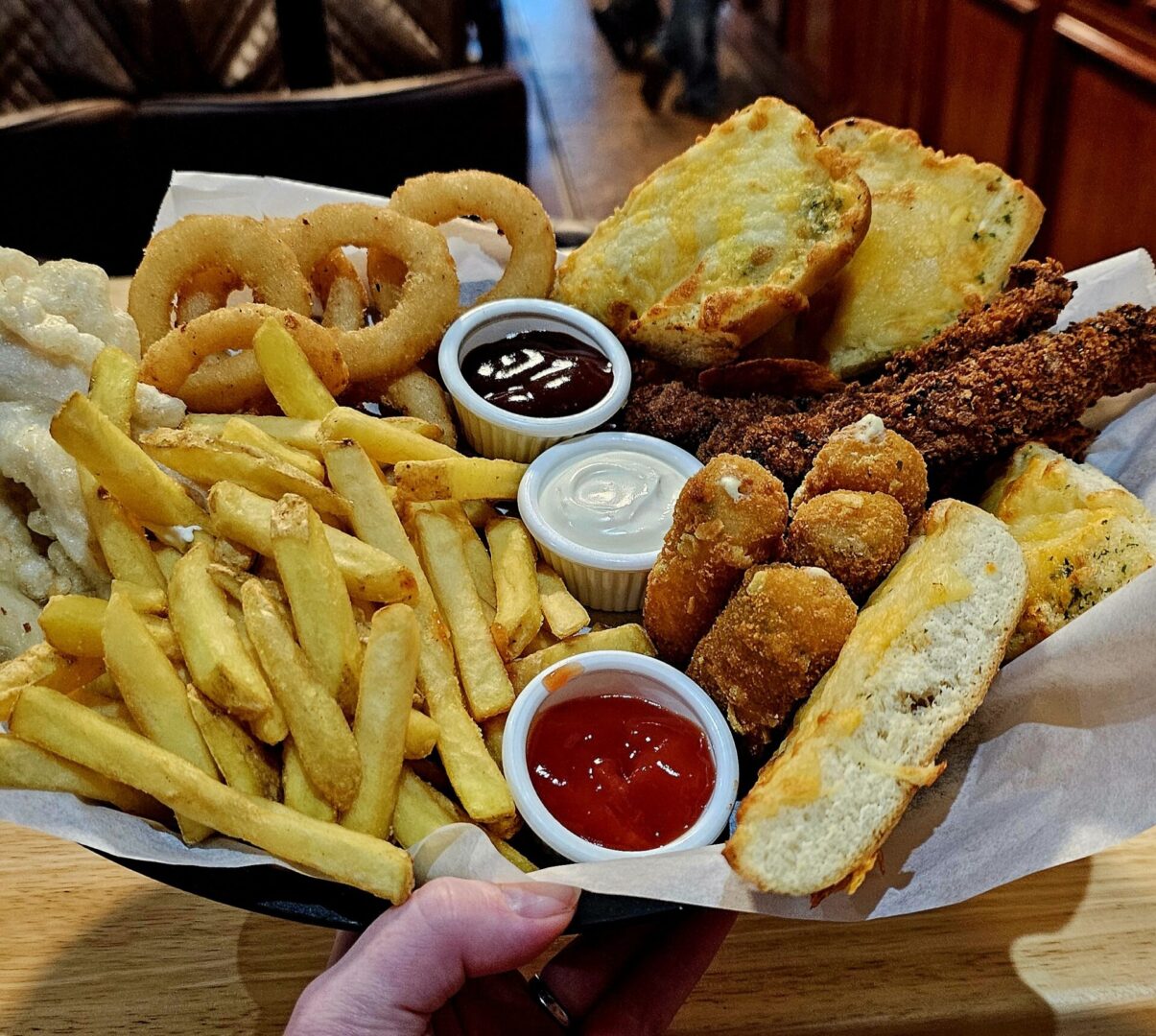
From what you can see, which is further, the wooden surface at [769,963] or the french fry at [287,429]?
the french fry at [287,429]

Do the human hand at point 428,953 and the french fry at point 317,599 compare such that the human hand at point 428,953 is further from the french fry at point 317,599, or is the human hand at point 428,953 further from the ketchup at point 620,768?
the french fry at point 317,599

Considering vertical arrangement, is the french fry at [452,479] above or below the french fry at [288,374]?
below

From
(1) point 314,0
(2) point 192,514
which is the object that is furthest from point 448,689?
(1) point 314,0

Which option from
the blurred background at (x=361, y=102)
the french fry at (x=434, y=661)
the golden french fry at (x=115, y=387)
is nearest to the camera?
the french fry at (x=434, y=661)

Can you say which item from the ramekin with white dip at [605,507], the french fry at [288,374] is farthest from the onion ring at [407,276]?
the ramekin with white dip at [605,507]

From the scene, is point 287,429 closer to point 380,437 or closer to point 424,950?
point 380,437

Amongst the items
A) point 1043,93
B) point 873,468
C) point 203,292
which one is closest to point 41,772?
point 203,292

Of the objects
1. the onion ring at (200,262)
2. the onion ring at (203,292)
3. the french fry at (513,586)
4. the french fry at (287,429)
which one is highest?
the onion ring at (200,262)
